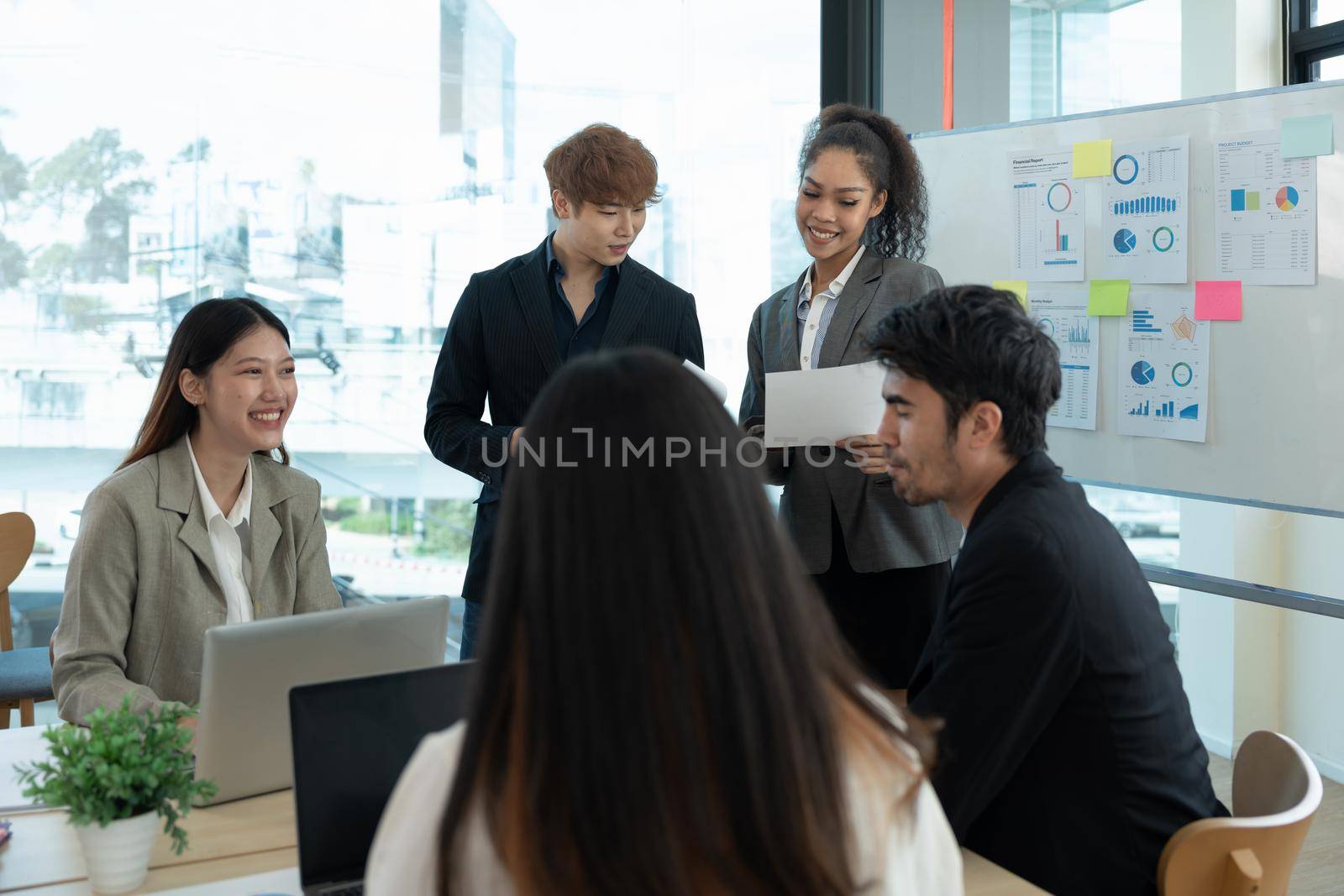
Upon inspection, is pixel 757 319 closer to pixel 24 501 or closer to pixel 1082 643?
pixel 1082 643

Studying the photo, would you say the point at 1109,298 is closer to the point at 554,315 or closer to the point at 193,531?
the point at 554,315

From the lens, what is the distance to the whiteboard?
237 centimetres

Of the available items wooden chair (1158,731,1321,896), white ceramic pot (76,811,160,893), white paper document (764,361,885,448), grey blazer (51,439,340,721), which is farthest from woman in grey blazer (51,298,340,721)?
wooden chair (1158,731,1321,896)

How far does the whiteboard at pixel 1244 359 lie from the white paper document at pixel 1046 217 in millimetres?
27

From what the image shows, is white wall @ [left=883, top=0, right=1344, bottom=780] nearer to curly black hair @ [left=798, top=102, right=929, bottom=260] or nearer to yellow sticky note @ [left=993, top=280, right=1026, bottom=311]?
yellow sticky note @ [left=993, top=280, right=1026, bottom=311]

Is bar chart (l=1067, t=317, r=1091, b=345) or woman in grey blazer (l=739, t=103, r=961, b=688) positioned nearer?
woman in grey blazer (l=739, t=103, r=961, b=688)

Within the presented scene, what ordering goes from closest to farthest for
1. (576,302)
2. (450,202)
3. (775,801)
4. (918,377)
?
(775,801), (918,377), (576,302), (450,202)

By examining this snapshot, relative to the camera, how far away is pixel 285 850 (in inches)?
54.6

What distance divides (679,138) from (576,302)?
5.59 feet

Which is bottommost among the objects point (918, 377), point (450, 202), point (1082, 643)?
point (1082, 643)

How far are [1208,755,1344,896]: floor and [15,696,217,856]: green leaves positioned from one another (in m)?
2.37

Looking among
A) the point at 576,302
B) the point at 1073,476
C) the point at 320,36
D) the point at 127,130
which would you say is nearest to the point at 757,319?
the point at 576,302

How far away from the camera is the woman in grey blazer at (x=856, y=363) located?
2.33 metres

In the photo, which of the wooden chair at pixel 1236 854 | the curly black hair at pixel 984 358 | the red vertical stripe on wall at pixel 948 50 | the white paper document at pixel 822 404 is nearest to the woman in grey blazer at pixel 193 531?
the white paper document at pixel 822 404
